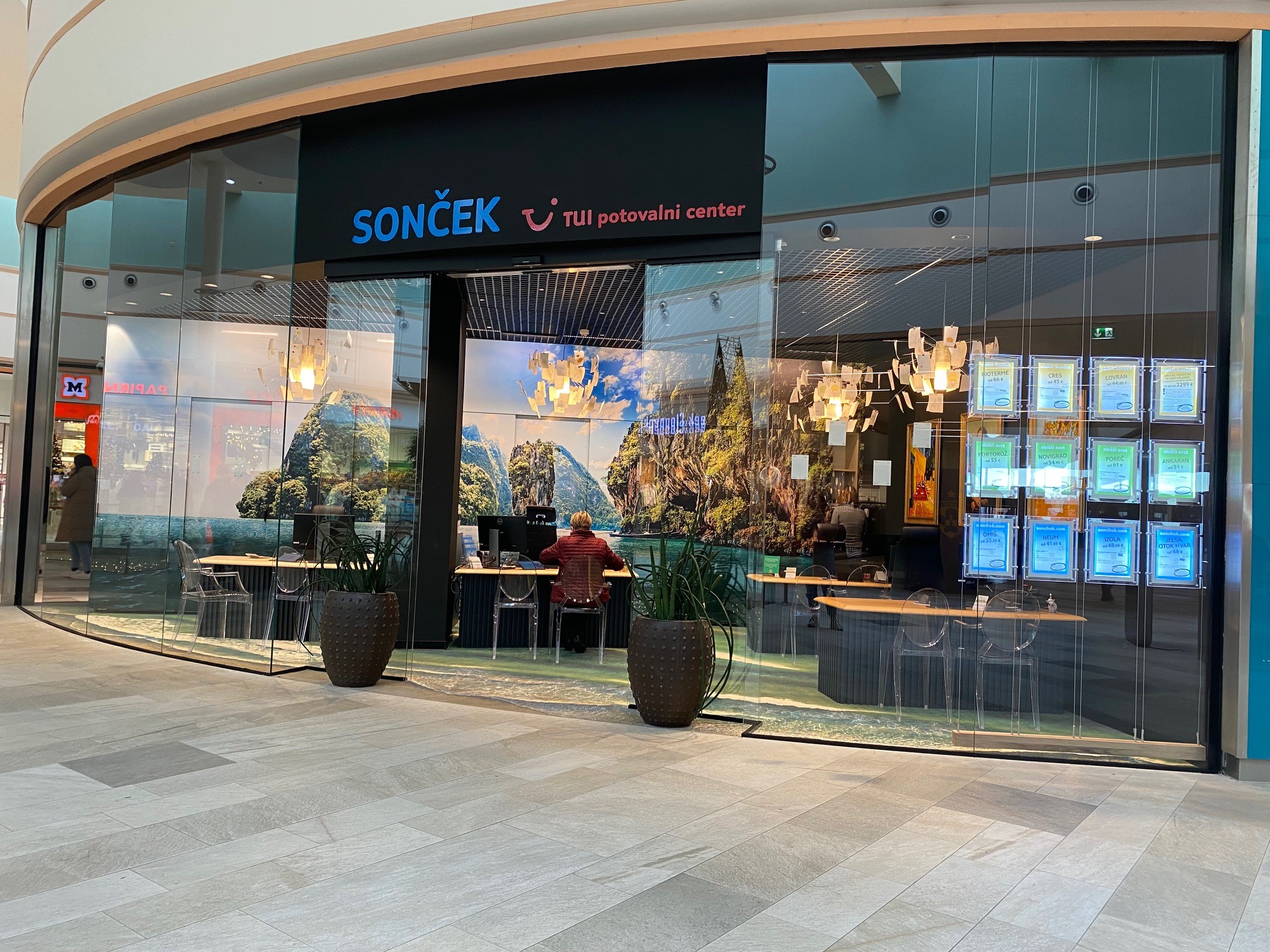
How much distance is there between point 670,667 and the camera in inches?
218

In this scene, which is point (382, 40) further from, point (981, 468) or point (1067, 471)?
point (1067, 471)

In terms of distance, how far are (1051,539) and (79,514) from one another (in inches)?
348

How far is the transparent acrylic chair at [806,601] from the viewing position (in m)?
6.56

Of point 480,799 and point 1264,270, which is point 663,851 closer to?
point 480,799

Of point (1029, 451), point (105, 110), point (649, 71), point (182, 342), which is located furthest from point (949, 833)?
point (105, 110)

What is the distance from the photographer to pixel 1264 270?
5.09 m

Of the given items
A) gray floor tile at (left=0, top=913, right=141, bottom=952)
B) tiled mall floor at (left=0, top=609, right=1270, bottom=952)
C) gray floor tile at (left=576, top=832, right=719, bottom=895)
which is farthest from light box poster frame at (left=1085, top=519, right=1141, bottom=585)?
gray floor tile at (left=0, top=913, right=141, bottom=952)

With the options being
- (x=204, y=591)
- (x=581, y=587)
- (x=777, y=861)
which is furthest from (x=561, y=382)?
(x=777, y=861)

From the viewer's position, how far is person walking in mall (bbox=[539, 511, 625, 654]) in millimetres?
8703

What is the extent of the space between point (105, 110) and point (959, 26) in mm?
6786

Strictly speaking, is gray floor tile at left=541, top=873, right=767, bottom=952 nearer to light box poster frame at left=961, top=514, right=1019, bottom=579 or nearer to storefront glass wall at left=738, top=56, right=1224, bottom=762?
storefront glass wall at left=738, top=56, right=1224, bottom=762

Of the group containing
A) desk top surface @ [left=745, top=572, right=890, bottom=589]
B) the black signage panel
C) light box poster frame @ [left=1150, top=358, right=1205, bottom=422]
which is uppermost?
the black signage panel

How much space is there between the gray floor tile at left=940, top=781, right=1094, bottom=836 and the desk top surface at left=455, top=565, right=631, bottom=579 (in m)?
4.69

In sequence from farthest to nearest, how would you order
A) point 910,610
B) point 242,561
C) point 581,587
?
point 581,587 < point 242,561 < point 910,610
